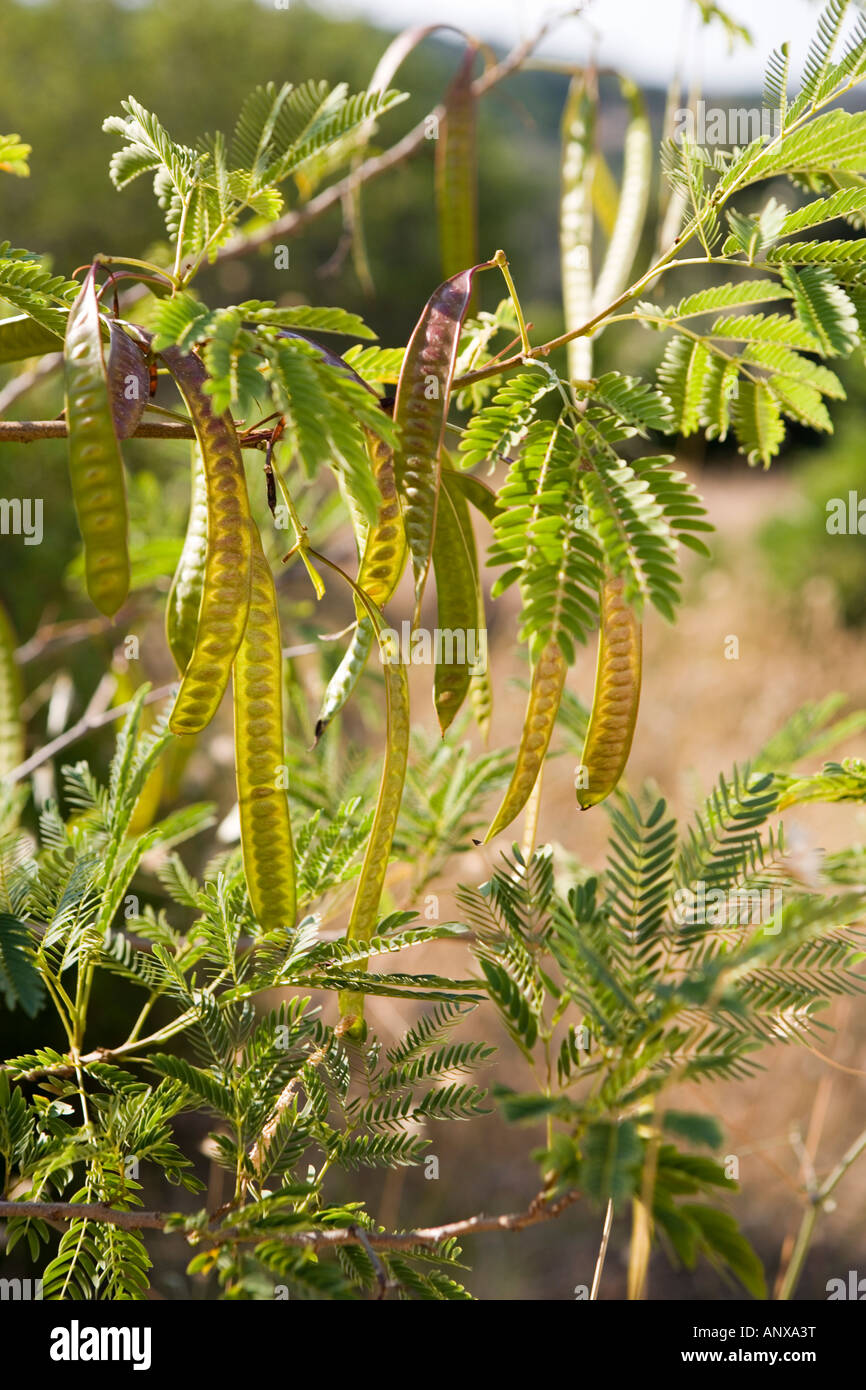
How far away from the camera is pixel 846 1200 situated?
3.04 metres

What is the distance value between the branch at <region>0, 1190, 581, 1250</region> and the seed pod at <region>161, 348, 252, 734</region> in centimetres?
36

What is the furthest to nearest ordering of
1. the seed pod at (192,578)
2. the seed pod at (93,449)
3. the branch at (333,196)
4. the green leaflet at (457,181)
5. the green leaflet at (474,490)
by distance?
the branch at (333,196), the green leaflet at (457,181), the green leaflet at (474,490), the seed pod at (192,578), the seed pod at (93,449)

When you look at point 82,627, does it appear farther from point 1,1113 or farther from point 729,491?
point 729,491

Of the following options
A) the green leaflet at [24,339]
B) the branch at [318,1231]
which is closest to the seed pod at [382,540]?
the green leaflet at [24,339]

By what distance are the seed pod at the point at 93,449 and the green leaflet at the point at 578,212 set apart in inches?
28.4

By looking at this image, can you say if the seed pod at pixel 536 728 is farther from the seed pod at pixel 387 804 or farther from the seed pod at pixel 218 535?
the seed pod at pixel 218 535

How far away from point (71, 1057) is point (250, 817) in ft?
0.86

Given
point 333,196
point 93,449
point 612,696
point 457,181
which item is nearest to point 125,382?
point 93,449

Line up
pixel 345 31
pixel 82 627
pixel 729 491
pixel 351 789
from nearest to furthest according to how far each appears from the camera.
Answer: pixel 351 789 < pixel 82 627 < pixel 729 491 < pixel 345 31

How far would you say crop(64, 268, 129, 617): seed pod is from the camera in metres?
0.65

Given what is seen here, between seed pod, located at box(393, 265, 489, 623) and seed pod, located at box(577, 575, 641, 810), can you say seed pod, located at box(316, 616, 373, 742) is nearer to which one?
seed pod, located at box(393, 265, 489, 623)

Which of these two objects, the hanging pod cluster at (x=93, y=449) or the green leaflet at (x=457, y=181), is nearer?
the hanging pod cluster at (x=93, y=449)

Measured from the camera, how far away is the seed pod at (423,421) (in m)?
0.72
